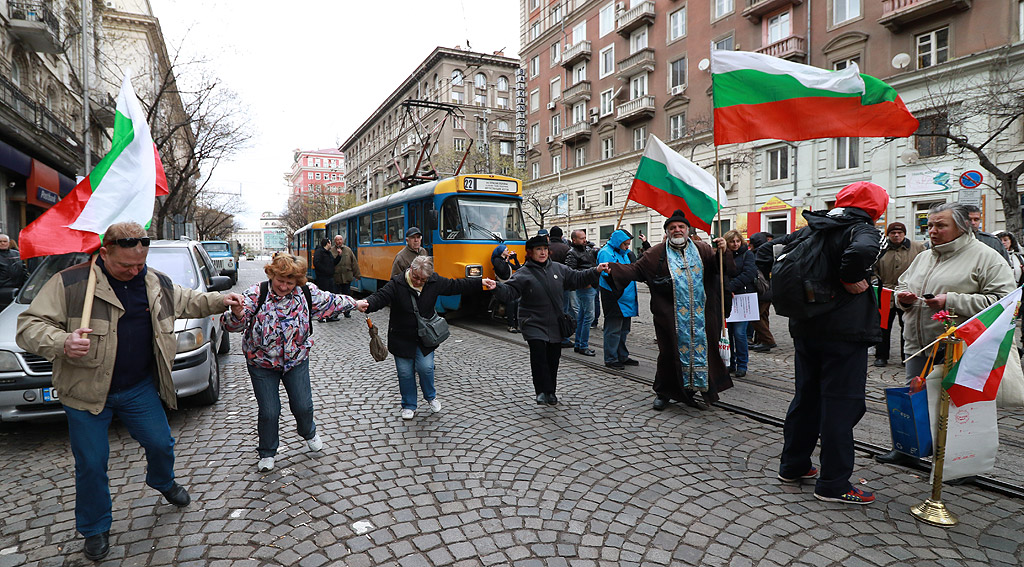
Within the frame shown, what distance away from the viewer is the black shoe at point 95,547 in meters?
2.92

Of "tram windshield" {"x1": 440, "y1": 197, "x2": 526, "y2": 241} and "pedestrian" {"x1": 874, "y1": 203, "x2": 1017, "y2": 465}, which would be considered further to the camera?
"tram windshield" {"x1": 440, "y1": 197, "x2": 526, "y2": 241}

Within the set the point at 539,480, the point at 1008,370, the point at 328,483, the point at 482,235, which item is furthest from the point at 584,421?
the point at 482,235

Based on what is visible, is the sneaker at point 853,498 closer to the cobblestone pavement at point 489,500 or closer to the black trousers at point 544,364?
the cobblestone pavement at point 489,500

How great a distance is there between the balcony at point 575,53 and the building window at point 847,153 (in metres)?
19.2

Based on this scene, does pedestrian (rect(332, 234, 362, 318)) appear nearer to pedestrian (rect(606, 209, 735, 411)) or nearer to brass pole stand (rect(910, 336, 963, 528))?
pedestrian (rect(606, 209, 735, 411))

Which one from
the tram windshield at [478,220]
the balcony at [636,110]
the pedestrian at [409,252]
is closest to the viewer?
the pedestrian at [409,252]

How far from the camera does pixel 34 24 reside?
1697 centimetres

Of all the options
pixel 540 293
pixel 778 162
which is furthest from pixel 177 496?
pixel 778 162

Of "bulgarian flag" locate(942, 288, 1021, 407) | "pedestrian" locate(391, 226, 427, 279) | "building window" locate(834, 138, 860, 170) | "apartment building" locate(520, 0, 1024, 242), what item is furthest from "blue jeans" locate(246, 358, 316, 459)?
"building window" locate(834, 138, 860, 170)

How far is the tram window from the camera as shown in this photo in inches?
516

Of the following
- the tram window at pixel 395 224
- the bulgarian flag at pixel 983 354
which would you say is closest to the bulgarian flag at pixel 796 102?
the bulgarian flag at pixel 983 354

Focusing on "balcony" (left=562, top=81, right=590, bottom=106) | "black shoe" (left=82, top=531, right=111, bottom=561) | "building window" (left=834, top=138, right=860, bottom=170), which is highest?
"balcony" (left=562, top=81, right=590, bottom=106)

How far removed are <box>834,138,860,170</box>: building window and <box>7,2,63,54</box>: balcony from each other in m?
28.6

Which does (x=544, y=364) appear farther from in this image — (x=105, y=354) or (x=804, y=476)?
(x=105, y=354)
